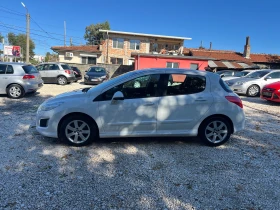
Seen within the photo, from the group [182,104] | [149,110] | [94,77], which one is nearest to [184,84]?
[182,104]

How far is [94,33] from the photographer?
5588 cm

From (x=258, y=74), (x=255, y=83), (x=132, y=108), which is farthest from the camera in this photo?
(x=258, y=74)

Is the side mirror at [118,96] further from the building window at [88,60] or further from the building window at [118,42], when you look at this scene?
the building window at [118,42]

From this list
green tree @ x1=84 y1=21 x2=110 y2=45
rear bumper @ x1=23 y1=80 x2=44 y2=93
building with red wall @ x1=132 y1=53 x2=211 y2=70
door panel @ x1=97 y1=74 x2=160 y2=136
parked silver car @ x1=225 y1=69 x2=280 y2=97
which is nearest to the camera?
door panel @ x1=97 y1=74 x2=160 y2=136

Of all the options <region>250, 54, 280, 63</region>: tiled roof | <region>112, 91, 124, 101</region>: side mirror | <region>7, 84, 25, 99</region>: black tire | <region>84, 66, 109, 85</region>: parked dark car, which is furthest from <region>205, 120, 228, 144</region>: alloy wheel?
<region>250, 54, 280, 63</region>: tiled roof

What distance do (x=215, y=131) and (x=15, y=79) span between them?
8448 mm

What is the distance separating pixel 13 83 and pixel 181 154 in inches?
324

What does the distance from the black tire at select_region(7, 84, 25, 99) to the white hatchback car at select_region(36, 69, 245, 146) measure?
19.6ft

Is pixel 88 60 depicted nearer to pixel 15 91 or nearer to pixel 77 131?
pixel 15 91

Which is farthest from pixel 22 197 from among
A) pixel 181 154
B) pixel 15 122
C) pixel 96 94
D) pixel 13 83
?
pixel 13 83

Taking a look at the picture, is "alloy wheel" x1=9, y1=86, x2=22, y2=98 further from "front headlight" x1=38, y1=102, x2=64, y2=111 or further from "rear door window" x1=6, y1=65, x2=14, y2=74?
"front headlight" x1=38, y1=102, x2=64, y2=111

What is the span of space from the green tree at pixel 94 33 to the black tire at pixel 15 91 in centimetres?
4768

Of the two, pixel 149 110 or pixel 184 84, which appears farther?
pixel 184 84

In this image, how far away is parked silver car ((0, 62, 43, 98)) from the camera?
9.26 meters
